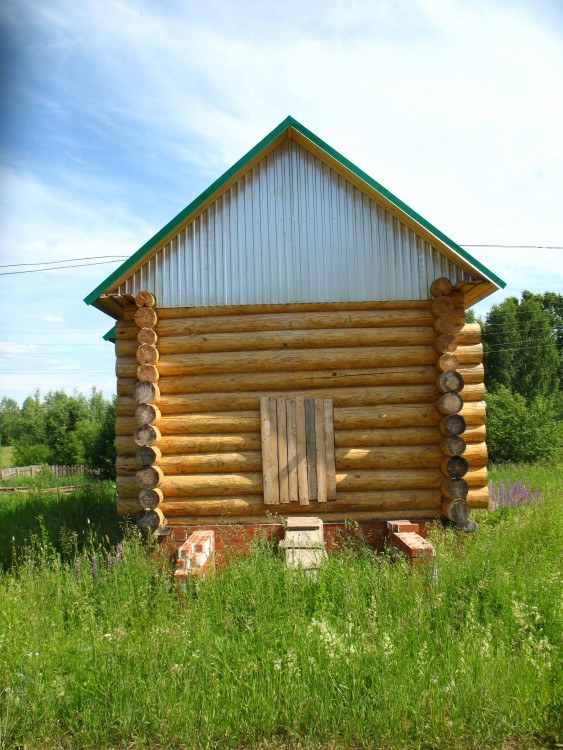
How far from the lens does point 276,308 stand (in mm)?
9312

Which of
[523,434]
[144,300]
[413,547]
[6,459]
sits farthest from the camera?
[6,459]

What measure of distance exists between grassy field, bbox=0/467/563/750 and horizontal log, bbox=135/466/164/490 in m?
1.87

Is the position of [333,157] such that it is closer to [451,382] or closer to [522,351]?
[451,382]

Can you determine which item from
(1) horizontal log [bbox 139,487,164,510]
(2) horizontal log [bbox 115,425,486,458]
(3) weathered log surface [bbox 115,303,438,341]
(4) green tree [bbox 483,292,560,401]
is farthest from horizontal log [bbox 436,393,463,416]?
(4) green tree [bbox 483,292,560,401]

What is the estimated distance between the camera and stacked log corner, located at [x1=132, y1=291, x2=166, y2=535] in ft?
28.5

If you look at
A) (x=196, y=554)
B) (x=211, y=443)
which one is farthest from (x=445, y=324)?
(x=196, y=554)

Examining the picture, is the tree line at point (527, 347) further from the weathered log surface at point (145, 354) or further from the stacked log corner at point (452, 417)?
the weathered log surface at point (145, 354)

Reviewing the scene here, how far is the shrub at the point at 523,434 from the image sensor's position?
2628cm

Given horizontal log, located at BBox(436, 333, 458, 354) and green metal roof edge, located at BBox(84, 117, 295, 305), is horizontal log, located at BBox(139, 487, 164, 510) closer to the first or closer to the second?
green metal roof edge, located at BBox(84, 117, 295, 305)

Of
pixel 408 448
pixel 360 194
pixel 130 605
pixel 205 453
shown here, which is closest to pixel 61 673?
pixel 130 605

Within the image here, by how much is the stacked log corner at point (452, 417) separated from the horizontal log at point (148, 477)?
13.6 ft

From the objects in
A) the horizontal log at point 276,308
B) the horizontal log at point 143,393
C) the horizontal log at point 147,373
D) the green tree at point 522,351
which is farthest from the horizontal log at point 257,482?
the green tree at point 522,351

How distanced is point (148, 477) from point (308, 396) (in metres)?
2.59

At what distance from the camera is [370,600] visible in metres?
6.07
